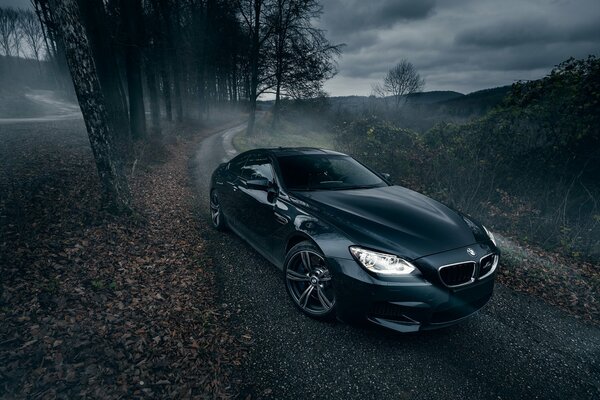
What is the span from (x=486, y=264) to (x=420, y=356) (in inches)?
42.5

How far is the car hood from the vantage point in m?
2.62

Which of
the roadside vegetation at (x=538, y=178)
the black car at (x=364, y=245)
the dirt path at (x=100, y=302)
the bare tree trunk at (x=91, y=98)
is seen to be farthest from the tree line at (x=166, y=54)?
the roadside vegetation at (x=538, y=178)

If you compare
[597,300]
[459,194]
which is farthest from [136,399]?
[459,194]

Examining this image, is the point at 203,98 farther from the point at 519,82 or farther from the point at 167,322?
the point at 167,322

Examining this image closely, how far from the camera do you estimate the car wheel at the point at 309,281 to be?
2.96 m

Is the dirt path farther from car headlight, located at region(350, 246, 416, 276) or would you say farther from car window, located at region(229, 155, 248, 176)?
car headlight, located at region(350, 246, 416, 276)

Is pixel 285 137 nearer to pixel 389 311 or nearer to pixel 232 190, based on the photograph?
pixel 232 190

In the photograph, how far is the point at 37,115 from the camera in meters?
21.3

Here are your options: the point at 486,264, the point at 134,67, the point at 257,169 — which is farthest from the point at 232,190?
the point at 134,67

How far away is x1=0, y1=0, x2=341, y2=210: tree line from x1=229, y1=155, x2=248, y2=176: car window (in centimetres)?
212

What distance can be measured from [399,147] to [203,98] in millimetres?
23796

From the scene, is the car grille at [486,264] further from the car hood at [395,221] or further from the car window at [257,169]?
the car window at [257,169]

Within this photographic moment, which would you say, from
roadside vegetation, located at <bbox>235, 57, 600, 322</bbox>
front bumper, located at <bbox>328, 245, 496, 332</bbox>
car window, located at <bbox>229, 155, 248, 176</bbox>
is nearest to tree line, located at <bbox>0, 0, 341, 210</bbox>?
car window, located at <bbox>229, 155, 248, 176</bbox>

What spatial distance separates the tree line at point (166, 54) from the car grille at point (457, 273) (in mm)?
5388
